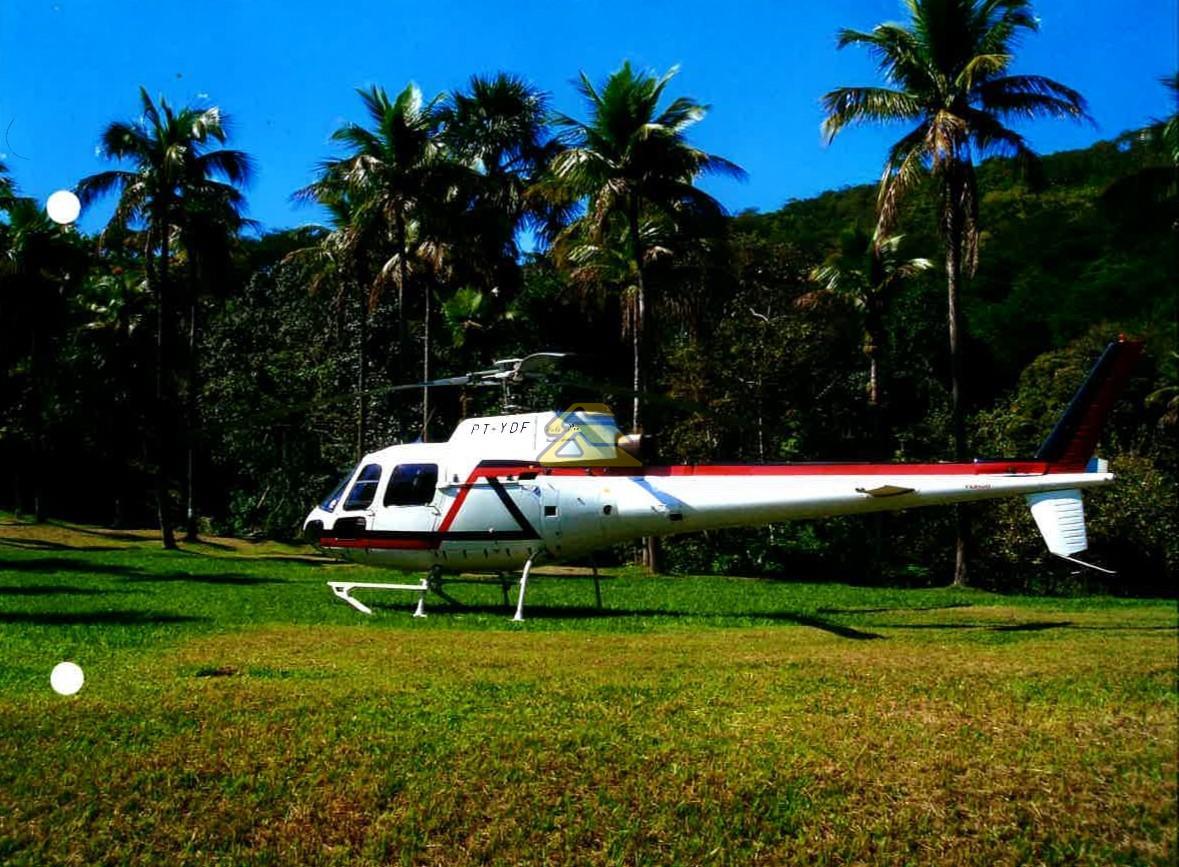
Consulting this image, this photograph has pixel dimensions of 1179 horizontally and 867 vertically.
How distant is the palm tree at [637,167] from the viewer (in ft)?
51.2

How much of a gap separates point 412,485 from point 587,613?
2721 millimetres

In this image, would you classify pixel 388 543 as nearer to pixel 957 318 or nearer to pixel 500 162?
pixel 957 318

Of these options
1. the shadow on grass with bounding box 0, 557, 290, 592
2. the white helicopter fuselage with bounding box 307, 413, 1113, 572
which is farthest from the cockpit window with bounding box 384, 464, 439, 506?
the shadow on grass with bounding box 0, 557, 290, 592

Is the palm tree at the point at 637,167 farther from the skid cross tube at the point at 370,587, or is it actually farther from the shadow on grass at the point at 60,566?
the shadow on grass at the point at 60,566

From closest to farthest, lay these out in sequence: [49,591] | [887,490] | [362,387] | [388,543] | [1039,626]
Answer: [1039,626] < [887,490] < [388,543] < [49,591] < [362,387]

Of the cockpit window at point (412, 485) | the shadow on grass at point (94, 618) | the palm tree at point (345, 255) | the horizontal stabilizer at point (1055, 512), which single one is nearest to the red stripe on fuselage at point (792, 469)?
the horizontal stabilizer at point (1055, 512)

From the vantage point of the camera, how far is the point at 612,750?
445 centimetres

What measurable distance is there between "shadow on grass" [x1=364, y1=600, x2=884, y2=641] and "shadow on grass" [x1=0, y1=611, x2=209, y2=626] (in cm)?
263

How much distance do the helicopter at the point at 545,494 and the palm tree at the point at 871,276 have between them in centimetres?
1084

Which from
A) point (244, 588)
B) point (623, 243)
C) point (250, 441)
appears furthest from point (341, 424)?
point (244, 588)

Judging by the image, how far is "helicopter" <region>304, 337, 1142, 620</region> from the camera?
385 inches

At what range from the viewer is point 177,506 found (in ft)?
98.5

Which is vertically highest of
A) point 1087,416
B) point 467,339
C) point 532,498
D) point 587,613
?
point 467,339

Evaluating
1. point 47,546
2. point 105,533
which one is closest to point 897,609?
point 47,546
